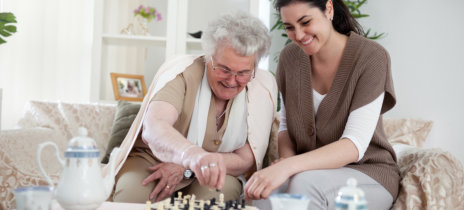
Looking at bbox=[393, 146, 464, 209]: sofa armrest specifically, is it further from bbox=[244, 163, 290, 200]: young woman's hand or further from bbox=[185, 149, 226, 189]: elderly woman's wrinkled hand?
bbox=[185, 149, 226, 189]: elderly woman's wrinkled hand

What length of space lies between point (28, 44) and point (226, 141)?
202cm

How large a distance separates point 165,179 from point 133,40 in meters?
1.90

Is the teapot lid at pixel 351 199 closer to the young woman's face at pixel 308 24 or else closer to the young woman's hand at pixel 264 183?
the young woman's hand at pixel 264 183

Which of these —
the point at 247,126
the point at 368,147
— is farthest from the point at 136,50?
the point at 368,147

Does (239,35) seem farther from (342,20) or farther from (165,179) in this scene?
(165,179)

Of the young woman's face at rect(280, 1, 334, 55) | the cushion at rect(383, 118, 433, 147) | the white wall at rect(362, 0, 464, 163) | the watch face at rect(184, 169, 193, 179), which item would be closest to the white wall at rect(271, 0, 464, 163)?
the white wall at rect(362, 0, 464, 163)

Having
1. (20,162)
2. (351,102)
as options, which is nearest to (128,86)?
(20,162)

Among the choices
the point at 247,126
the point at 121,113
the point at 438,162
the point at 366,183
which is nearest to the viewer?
the point at 366,183

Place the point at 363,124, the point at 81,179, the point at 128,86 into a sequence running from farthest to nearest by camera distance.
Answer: the point at 128,86, the point at 363,124, the point at 81,179

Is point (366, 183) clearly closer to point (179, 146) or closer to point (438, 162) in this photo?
point (438, 162)

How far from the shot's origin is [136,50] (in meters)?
3.66

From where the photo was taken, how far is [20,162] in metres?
2.10

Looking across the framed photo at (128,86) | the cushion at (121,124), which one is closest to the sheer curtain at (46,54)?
the framed photo at (128,86)

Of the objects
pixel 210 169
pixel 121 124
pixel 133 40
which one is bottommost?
pixel 121 124
